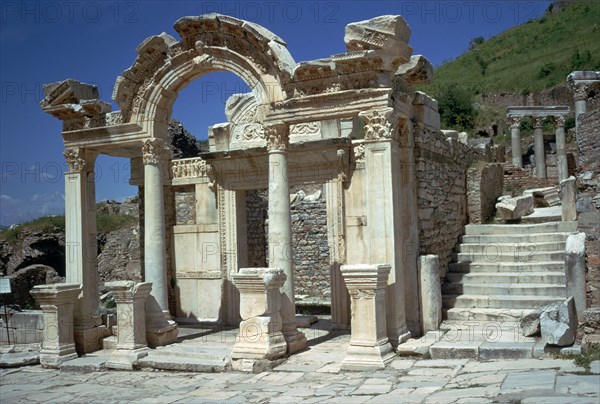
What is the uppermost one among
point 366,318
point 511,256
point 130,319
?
point 511,256

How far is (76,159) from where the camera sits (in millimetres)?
12961

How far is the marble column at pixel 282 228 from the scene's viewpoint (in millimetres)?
10680

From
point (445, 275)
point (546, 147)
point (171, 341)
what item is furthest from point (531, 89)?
point (171, 341)

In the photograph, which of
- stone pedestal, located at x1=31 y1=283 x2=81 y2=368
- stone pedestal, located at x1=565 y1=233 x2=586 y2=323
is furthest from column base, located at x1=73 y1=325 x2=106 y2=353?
stone pedestal, located at x1=565 y1=233 x2=586 y2=323

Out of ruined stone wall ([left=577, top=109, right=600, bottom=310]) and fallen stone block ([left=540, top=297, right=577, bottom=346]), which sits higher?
ruined stone wall ([left=577, top=109, right=600, bottom=310])

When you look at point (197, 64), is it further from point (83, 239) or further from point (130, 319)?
point (130, 319)

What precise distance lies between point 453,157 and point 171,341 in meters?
7.13

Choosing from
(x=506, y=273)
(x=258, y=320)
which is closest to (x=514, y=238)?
(x=506, y=273)

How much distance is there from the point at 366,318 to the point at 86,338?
596 cm

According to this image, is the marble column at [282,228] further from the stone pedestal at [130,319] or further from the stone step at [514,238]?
the stone step at [514,238]

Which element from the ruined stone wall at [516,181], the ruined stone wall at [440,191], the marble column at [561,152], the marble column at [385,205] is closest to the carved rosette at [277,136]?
the marble column at [385,205]

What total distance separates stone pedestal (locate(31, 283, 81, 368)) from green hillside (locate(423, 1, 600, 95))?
46866 millimetres

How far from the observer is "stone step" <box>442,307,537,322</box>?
11.2 metres

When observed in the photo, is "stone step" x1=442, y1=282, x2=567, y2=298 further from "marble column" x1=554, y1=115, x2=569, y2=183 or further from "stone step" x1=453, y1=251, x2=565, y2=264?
"marble column" x1=554, y1=115, x2=569, y2=183
